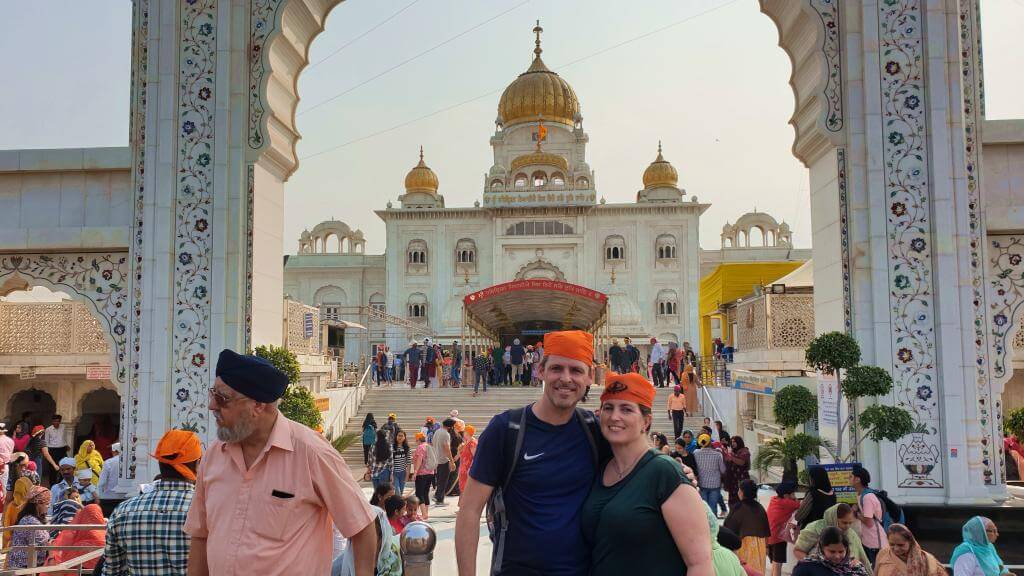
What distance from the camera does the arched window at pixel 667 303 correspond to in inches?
1578

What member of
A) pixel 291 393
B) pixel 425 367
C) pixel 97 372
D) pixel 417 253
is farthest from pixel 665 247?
pixel 291 393

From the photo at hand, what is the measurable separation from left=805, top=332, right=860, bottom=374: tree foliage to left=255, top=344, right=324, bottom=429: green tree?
16.4 feet

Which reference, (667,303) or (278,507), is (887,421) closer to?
(278,507)

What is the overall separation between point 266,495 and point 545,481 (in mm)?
919

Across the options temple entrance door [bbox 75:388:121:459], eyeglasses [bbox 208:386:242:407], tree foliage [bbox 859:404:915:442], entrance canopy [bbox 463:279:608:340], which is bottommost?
temple entrance door [bbox 75:388:121:459]

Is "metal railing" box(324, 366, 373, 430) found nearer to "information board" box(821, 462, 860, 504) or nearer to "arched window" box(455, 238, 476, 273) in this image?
"information board" box(821, 462, 860, 504)

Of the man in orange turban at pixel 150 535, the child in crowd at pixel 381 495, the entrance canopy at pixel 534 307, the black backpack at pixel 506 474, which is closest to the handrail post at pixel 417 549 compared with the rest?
the black backpack at pixel 506 474

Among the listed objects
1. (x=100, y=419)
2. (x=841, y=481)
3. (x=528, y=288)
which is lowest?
(x=100, y=419)

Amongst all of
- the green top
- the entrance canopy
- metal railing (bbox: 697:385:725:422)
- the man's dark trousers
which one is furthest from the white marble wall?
the entrance canopy

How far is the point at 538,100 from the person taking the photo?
→ 44.8m

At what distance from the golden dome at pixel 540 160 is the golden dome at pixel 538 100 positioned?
289cm

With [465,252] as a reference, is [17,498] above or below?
below

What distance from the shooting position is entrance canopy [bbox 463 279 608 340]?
2095 cm

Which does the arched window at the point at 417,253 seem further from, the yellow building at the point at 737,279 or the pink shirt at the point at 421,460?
the pink shirt at the point at 421,460
